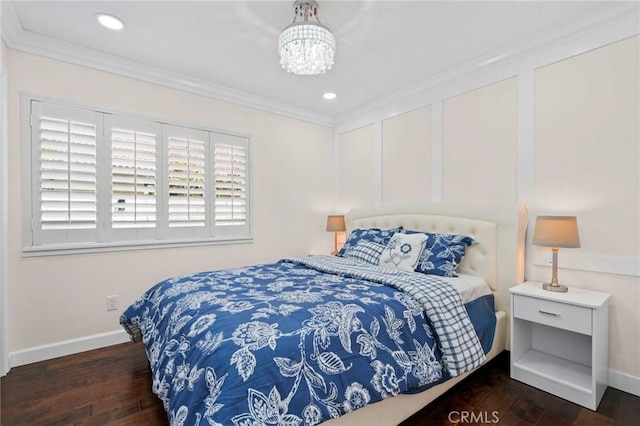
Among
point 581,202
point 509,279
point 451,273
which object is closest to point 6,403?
point 451,273

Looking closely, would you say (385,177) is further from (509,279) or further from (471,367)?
(471,367)

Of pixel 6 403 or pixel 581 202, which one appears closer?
pixel 6 403

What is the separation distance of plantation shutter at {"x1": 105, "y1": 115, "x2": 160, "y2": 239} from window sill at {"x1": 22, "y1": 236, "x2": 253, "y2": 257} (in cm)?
8

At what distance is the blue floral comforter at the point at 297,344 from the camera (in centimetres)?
114

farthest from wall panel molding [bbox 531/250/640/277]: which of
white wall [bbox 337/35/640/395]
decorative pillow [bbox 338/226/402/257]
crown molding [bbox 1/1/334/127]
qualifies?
crown molding [bbox 1/1/334/127]

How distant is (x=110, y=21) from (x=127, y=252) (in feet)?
6.26

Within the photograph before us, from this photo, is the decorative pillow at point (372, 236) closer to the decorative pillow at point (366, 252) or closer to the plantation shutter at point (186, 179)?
the decorative pillow at point (366, 252)

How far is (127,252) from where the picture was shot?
2881mm

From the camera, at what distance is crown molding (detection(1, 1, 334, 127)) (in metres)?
2.31

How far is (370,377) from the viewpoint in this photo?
1.39 m

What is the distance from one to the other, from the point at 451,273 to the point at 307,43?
1981 mm

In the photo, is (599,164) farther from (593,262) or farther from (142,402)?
(142,402)

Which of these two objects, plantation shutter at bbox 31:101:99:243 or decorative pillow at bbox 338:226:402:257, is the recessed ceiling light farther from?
decorative pillow at bbox 338:226:402:257

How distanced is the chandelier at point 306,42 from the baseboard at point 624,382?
2897 mm
